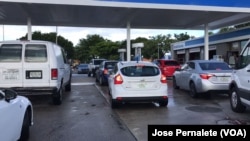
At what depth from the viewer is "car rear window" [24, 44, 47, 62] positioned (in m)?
11.0

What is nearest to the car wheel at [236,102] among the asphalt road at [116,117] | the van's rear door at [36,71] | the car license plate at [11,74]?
the asphalt road at [116,117]

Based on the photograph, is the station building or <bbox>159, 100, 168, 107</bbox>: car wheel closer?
<bbox>159, 100, 168, 107</bbox>: car wheel

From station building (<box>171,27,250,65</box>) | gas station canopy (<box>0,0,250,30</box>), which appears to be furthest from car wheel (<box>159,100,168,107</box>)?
station building (<box>171,27,250,65</box>)

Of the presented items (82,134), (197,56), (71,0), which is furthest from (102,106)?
(197,56)

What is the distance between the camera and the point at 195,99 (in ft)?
42.6

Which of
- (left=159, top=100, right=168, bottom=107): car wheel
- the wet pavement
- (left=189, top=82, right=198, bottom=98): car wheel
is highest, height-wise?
(left=189, top=82, right=198, bottom=98): car wheel

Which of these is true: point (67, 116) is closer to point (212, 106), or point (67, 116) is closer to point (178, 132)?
point (212, 106)

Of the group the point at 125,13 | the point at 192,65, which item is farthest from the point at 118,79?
the point at 125,13

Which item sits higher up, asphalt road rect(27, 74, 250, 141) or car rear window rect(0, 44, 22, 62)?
car rear window rect(0, 44, 22, 62)

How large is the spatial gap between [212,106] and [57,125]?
5370 mm

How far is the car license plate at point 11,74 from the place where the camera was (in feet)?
35.6

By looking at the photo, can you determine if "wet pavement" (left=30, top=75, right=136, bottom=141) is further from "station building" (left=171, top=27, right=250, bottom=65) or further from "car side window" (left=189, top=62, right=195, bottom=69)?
"station building" (left=171, top=27, right=250, bottom=65)

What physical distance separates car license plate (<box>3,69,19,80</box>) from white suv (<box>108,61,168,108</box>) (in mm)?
3143

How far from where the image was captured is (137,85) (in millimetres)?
10445
